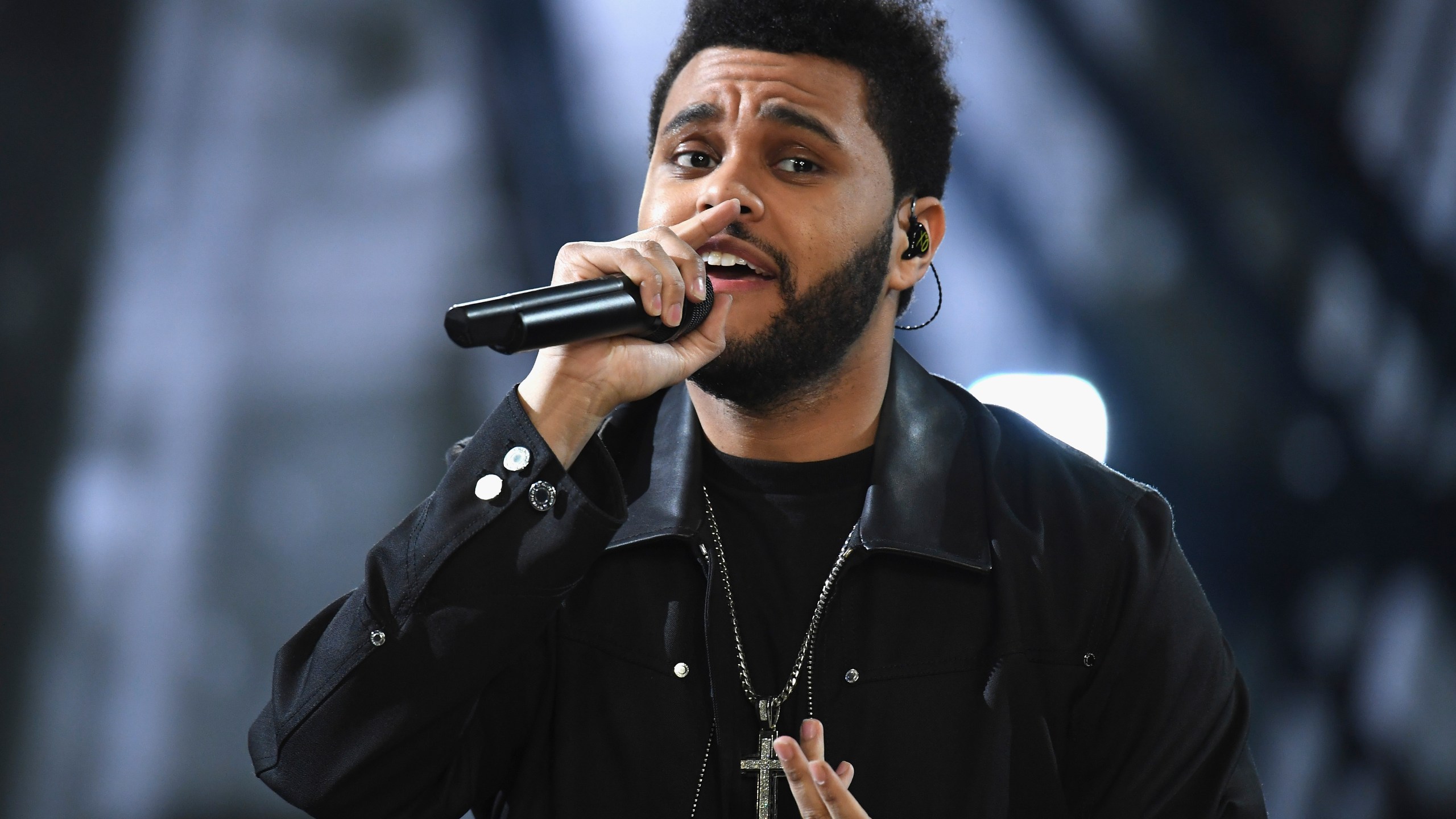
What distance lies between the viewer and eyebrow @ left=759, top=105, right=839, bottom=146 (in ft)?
4.85

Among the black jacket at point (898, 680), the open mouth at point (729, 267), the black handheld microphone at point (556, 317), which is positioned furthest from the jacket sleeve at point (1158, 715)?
the black handheld microphone at point (556, 317)

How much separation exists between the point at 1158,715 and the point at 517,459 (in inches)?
32.1

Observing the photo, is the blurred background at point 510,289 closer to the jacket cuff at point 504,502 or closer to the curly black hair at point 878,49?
the curly black hair at point 878,49

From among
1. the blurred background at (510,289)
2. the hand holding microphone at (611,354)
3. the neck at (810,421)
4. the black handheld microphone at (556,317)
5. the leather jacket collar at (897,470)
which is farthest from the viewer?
the blurred background at (510,289)

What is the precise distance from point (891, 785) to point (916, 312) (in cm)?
115

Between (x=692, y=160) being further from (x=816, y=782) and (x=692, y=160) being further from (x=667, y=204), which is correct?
(x=816, y=782)

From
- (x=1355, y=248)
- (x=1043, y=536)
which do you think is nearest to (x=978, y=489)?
(x=1043, y=536)

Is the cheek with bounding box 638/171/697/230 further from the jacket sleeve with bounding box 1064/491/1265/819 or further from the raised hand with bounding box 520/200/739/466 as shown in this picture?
the jacket sleeve with bounding box 1064/491/1265/819

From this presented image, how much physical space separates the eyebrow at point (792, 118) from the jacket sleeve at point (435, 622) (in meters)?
0.51

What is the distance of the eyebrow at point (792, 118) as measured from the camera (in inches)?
58.2

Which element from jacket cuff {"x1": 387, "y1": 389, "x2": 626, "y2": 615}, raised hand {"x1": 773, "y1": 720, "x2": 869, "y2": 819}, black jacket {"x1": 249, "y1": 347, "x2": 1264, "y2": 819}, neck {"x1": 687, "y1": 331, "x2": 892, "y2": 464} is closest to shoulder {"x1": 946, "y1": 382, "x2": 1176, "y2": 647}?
black jacket {"x1": 249, "y1": 347, "x2": 1264, "y2": 819}

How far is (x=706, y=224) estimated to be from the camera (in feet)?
4.35

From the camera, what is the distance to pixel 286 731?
1.23 m

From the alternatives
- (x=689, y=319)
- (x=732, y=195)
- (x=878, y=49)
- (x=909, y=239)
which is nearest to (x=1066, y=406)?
(x=909, y=239)
